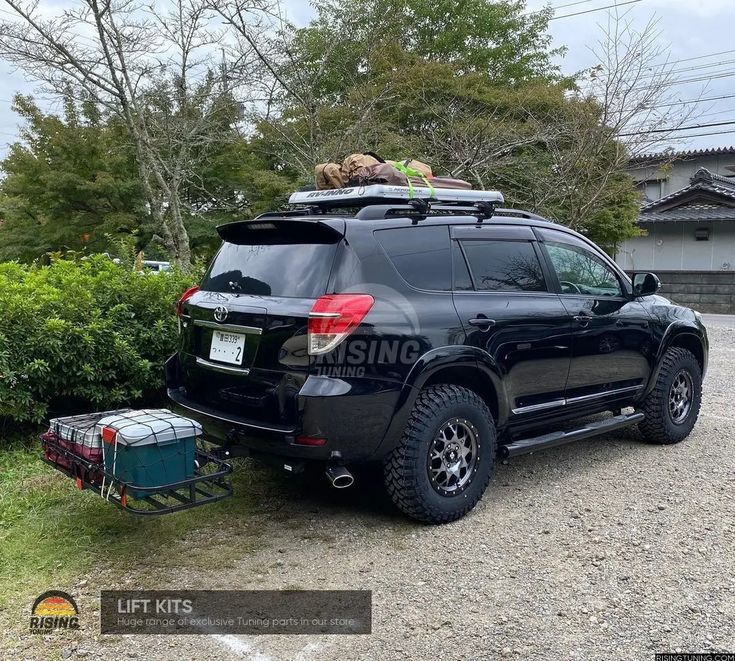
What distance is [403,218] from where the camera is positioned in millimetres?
3703

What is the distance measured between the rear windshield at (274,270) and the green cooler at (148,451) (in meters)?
0.81

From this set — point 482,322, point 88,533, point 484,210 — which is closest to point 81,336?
point 88,533

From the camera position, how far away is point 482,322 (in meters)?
3.74

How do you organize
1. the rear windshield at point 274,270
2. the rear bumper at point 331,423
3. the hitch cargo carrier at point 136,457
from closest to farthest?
the hitch cargo carrier at point 136,457 < the rear bumper at point 331,423 < the rear windshield at point 274,270

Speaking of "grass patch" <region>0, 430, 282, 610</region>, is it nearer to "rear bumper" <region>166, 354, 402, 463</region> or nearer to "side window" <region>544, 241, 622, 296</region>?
"rear bumper" <region>166, 354, 402, 463</region>

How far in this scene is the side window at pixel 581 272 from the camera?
447 cm

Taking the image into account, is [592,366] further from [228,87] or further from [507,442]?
[228,87]

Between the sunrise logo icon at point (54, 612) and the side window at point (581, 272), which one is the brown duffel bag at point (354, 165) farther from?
the sunrise logo icon at point (54, 612)

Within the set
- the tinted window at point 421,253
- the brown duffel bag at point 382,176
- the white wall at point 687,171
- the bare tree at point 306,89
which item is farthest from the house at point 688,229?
the tinted window at point 421,253

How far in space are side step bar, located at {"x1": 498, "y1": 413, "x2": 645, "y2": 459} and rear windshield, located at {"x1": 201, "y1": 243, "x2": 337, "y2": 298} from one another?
62.2 inches

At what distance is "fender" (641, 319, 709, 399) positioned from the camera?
16.4ft

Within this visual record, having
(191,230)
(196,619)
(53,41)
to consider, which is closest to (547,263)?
(196,619)

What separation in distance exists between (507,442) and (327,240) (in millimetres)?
1756

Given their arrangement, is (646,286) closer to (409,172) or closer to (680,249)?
(409,172)
